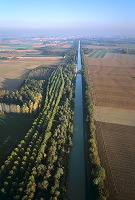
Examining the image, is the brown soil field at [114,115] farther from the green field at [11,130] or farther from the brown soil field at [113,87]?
the green field at [11,130]

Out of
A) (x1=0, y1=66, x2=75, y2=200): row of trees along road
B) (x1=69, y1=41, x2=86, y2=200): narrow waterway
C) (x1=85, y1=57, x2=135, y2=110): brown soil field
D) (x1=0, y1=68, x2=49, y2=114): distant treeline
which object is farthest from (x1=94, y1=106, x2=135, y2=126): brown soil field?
(x1=0, y1=68, x2=49, y2=114): distant treeline

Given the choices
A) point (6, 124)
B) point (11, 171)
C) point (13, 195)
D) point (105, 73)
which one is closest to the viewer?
point (13, 195)

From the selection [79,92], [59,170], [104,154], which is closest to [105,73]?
[79,92]

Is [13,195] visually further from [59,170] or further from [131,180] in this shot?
[131,180]

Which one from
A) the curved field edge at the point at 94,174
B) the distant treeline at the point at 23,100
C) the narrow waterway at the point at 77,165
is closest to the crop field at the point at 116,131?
the curved field edge at the point at 94,174

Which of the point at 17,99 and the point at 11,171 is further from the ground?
the point at 17,99

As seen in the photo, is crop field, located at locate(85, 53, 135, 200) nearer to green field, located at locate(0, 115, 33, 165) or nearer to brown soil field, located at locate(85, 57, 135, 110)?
brown soil field, located at locate(85, 57, 135, 110)
